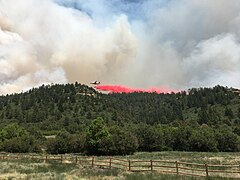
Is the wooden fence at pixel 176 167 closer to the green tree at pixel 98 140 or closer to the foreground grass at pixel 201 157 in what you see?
the foreground grass at pixel 201 157

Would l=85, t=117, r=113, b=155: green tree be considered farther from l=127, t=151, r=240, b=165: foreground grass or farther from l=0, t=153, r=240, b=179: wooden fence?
l=0, t=153, r=240, b=179: wooden fence

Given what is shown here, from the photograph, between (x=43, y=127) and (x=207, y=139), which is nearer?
(x=207, y=139)

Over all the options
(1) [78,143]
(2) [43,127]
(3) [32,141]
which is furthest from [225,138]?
(2) [43,127]

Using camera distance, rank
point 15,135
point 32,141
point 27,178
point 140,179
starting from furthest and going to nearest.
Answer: point 15,135, point 32,141, point 27,178, point 140,179

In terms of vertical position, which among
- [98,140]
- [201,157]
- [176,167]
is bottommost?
[176,167]

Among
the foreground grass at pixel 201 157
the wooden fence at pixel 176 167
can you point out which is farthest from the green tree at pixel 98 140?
the wooden fence at pixel 176 167

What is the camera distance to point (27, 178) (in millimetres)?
34406

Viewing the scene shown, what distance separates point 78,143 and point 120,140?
2159cm

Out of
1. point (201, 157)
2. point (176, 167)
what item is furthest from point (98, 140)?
point (176, 167)

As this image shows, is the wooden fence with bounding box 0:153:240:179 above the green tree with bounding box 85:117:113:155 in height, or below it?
below

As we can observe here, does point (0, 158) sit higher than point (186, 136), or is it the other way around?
point (186, 136)

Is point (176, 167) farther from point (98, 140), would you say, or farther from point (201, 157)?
point (98, 140)

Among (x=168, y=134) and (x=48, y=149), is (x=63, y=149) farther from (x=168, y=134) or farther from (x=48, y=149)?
(x=168, y=134)

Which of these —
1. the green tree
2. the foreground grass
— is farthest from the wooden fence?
the green tree
